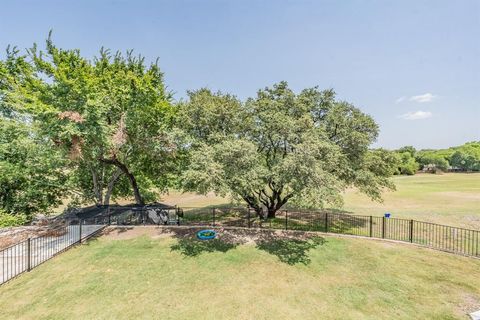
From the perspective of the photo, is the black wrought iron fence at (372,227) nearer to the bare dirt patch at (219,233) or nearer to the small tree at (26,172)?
the bare dirt patch at (219,233)

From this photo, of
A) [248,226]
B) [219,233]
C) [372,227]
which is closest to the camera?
[219,233]

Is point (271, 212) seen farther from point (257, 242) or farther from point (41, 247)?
point (41, 247)

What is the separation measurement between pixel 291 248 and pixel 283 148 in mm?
5106

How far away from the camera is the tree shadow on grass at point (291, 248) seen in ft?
31.2

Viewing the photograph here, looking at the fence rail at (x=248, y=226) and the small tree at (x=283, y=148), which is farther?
the small tree at (x=283, y=148)

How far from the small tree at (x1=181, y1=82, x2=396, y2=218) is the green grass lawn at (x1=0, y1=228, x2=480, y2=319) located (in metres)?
2.53

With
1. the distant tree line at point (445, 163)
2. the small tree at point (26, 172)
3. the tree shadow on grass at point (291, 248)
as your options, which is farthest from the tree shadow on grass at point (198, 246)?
the distant tree line at point (445, 163)

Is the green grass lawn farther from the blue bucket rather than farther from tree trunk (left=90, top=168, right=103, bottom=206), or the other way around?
tree trunk (left=90, top=168, right=103, bottom=206)

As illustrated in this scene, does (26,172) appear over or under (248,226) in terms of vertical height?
over

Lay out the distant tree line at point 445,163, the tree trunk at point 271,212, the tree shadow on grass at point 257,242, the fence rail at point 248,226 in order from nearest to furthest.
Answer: the fence rail at point 248,226 → the tree shadow on grass at point 257,242 → the tree trunk at point 271,212 → the distant tree line at point 445,163

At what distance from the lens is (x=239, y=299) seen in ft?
22.7

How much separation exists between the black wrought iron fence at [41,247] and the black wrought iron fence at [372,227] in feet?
16.5

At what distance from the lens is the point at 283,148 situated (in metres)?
12.7

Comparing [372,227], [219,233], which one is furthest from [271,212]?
[372,227]
